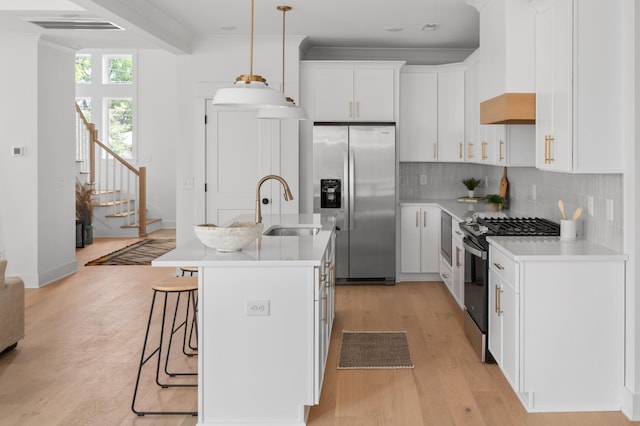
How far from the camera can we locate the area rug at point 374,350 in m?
4.35

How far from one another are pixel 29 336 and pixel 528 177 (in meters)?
4.16

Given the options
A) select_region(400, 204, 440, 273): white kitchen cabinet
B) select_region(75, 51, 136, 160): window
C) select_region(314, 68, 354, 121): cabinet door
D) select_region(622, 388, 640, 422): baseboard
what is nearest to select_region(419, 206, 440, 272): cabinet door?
select_region(400, 204, 440, 273): white kitchen cabinet

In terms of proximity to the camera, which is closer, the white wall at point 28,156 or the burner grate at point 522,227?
the burner grate at point 522,227

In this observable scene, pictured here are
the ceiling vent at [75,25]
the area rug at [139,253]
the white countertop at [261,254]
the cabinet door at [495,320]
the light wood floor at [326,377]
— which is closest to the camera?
the white countertop at [261,254]

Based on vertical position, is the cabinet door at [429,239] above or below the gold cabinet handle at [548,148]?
below

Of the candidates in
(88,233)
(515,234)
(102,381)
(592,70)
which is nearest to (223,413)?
(102,381)

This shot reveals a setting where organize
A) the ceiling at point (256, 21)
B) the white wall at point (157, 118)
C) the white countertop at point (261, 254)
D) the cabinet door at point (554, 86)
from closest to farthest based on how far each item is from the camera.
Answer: the white countertop at point (261, 254), the cabinet door at point (554, 86), the ceiling at point (256, 21), the white wall at point (157, 118)

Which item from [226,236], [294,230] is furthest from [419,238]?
[226,236]

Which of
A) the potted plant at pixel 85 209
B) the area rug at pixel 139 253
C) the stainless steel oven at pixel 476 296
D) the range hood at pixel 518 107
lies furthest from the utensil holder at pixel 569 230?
the potted plant at pixel 85 209

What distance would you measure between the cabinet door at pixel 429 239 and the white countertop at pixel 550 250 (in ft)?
9.62

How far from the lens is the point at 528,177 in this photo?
219 inches

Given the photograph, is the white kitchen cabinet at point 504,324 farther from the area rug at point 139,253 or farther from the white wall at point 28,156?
the area rug at point 139,253

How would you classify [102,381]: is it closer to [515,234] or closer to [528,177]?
[515,234]

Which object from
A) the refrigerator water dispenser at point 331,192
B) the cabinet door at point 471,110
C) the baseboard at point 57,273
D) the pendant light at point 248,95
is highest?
the cabinet door at point 471,110
